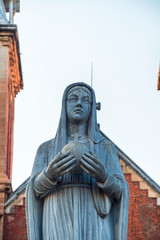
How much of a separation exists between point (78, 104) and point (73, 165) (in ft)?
3.03

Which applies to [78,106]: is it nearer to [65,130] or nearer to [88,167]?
[65,130]

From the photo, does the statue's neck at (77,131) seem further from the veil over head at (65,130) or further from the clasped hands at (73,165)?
the clasped hands at (73,165)

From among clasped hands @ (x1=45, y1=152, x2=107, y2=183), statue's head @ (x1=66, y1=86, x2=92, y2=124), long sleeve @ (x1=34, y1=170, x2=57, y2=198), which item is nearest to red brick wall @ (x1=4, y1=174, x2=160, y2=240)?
statue's head @ (x1=66, y1=86, x2=92, y2=124)

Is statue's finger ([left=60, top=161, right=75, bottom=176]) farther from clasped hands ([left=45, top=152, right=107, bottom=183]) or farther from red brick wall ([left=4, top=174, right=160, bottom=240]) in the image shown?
red brick wall ([left=4, top=174, right=160, bottom=240])

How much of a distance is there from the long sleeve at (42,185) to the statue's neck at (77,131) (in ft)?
2.35

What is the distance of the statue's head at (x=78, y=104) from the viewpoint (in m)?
9.59

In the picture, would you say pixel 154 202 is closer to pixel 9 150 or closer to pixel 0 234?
pixel 0 234

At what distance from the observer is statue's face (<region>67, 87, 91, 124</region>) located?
9.59 meters

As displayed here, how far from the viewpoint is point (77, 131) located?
9.67 metres

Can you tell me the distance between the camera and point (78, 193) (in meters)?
9.20

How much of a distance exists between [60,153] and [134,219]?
55.8ft

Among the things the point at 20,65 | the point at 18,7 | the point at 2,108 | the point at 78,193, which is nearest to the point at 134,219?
the point at 2,108

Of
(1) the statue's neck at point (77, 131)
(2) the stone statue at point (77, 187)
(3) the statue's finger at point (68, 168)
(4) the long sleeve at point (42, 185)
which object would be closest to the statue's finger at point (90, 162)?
(2) the stone statue at point (77, 187)

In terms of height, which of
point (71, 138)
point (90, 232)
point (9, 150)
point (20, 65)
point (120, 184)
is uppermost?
point (20, 65)
